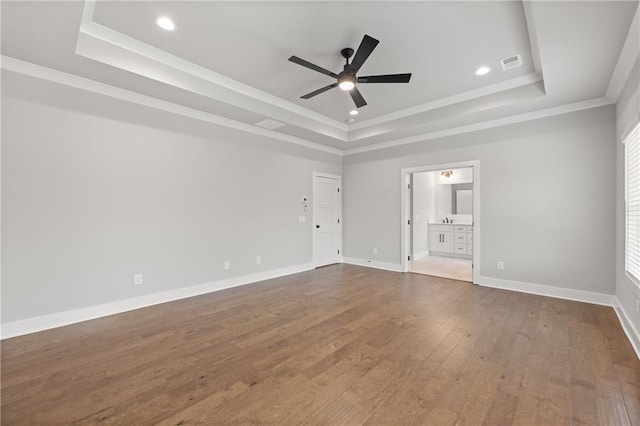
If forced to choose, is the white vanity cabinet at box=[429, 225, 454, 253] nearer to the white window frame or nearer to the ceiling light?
the white window frame

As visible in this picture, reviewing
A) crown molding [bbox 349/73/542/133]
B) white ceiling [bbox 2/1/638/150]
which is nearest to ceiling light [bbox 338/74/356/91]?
white ceiling [bbox 2/1/638/150]

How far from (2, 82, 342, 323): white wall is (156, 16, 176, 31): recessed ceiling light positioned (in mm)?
1373

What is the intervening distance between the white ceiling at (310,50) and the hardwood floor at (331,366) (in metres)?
2.80

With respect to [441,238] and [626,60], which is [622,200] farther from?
[441,238]

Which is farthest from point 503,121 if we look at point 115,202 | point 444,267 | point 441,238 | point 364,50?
point 115,202

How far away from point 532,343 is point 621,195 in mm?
2295

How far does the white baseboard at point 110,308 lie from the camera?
2812 millimetres

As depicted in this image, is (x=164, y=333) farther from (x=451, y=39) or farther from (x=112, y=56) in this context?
(x=451, y=39)

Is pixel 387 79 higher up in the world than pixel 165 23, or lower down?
lower down

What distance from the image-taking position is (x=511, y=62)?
10.3ft

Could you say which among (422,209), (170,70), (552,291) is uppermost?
(170,70)

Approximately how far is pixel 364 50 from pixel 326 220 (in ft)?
14.0

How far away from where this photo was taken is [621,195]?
10.7ft

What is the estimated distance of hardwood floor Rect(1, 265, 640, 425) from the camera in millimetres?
1709
